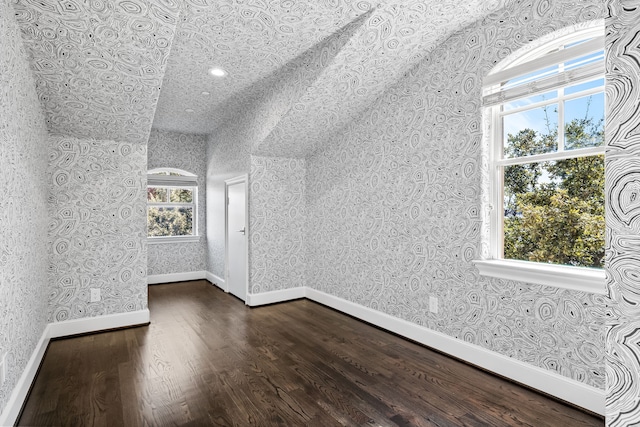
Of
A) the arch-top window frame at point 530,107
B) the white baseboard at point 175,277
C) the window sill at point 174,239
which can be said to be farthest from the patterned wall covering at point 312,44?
the white baseboard at point 175,277

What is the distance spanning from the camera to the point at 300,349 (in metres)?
2.83

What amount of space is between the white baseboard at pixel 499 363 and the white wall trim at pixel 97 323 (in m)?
2.31

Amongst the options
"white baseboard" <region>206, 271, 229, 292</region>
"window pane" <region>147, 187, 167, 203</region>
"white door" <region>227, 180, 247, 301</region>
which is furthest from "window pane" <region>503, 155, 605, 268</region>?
"window pane" <region>147, 187, 167, 203</region>

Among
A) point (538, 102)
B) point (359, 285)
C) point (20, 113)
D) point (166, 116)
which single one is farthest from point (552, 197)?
point (166, 116)

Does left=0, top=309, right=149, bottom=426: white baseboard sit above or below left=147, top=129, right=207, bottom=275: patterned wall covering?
below

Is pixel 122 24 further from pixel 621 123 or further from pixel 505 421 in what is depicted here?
pixel 505 421

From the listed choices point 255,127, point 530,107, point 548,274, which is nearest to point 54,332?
point 255,127

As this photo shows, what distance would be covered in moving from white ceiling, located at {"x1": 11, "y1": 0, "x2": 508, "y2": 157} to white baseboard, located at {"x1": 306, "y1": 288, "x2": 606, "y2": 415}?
7.03ft

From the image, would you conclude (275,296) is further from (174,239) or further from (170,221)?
(170,221)

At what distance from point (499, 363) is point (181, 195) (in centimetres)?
519

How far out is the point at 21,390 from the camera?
6.59ft

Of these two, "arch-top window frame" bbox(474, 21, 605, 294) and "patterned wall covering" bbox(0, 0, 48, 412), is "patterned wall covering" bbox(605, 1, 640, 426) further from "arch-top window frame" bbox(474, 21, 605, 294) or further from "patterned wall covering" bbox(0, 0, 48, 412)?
"patterned wall covering" bbox(0, 0, 48, 412)

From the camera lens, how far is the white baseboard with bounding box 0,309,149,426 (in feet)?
6.11

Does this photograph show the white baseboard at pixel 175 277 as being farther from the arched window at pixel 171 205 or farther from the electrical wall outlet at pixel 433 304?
the electrical wall outlet at pixel 433 304
